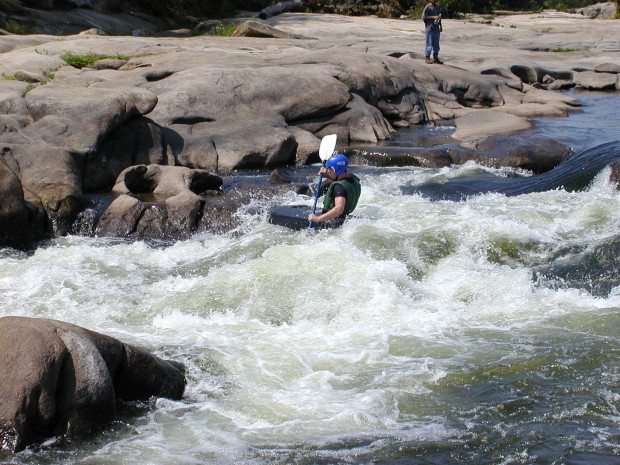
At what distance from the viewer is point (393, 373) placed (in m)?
5.34

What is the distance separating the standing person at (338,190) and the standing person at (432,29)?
31.9ft

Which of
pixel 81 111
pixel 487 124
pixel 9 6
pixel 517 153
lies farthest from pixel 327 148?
pixel 9 6

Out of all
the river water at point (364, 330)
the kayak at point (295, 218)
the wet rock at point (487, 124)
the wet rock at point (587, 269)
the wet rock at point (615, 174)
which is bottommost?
the river water at point (364, 330)

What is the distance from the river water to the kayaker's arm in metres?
0.16

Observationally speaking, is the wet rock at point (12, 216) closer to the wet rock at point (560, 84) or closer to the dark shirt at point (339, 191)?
the dark shirt at point (339, 191)

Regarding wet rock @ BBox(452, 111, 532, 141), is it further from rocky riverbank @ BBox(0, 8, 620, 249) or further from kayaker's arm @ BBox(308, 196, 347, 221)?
kayaker's arm @ BBox(308, 196, 347, 221)

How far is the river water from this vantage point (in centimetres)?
442

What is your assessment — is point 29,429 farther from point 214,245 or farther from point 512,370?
point 214,245

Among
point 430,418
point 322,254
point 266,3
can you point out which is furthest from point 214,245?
point 266,3

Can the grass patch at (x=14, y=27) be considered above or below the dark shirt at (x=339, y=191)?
above

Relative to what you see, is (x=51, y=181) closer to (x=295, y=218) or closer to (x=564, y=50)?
(x=295, y=218)

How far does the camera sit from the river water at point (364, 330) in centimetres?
442

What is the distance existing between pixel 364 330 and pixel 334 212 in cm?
212

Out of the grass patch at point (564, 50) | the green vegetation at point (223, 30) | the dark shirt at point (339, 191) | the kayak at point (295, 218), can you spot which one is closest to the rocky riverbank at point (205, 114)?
the kayak at point (295, 218)
